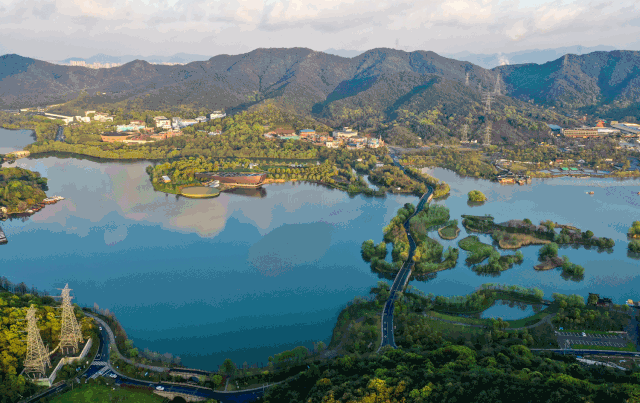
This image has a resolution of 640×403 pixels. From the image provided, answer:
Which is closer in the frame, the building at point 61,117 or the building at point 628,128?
the building at point 628,128

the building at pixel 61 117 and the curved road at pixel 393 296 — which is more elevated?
the building at pixel 61 117

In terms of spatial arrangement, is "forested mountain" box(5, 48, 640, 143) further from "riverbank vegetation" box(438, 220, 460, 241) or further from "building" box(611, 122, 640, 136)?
"riverbank vegetation" box(438, 220, 460, 241)

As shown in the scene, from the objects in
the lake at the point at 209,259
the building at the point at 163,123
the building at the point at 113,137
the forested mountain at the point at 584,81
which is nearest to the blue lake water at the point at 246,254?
the lake at the point at 209,259

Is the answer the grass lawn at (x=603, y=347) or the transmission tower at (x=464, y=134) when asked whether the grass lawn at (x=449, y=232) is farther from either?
the transmission tower at (x=464, y=134)

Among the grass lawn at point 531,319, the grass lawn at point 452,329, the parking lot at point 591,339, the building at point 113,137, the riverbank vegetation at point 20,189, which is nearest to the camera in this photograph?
the parking lot at point 591,339

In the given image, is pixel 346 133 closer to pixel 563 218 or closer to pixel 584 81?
pixel 563 218
